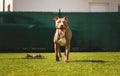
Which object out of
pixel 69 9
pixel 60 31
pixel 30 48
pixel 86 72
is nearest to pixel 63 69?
pixel 86 72

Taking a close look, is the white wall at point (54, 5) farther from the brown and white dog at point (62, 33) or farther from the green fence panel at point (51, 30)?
the brown and white dog at point (62, 33)

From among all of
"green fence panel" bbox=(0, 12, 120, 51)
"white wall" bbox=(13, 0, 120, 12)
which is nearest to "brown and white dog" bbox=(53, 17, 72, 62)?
"green fence panel" bbox=(0, 12, 120, 51)

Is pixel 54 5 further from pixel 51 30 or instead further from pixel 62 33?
pixel 62 33

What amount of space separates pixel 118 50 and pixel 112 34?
88 centimetres

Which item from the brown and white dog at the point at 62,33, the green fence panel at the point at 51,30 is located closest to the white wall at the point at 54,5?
the green fence panel at the point at 51,30

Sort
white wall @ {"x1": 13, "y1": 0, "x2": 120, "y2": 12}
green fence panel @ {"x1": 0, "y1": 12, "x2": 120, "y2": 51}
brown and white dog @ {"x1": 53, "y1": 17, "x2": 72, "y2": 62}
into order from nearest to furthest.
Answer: brown and white dog @ {"x1": 53, "y1": 17, "x2": 72, "y2": 62}
green fence panel @ {"x1": 0, "y1": 12, "x2": 120, "y2": 51}
white wall @ {"x1": 13, "y1": 0, "x2": 120, "y2": 12}

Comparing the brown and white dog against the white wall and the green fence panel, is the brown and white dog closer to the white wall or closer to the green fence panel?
the green fence panel

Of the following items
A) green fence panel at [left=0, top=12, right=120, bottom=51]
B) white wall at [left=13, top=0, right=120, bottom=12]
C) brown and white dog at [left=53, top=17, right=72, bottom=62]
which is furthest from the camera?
white wall at [left=13, top=0, right=120, bottom=12]

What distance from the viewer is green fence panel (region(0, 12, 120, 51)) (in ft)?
78.1

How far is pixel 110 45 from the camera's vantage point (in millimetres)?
24156

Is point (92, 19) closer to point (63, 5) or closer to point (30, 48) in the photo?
point (30, 48)

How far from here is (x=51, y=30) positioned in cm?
2384

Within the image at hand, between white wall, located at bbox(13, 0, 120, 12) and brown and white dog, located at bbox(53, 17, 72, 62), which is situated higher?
white wall, located at bbox(13, 0, 120, 12)

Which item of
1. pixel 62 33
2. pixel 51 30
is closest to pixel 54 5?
pixel 51 30
